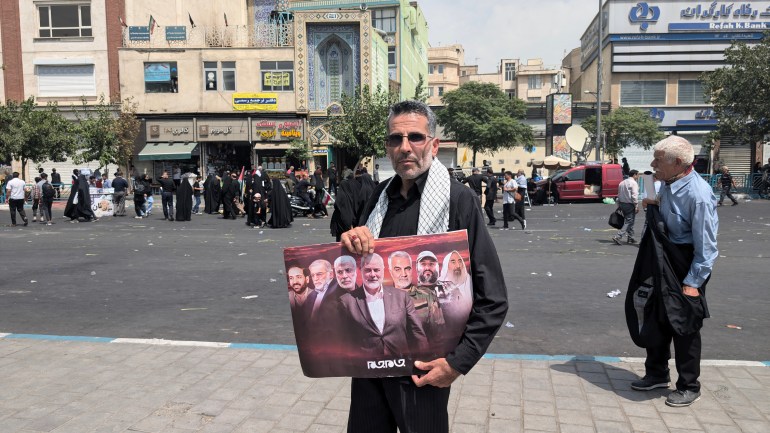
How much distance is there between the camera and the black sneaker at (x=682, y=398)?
4182mm

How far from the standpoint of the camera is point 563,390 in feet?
14.7

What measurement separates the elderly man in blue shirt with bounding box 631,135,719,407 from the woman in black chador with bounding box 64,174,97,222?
19802 millimetres

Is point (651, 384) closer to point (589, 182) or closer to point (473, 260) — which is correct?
point (473, 260)

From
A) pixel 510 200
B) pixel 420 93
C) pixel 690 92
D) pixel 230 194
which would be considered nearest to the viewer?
pixel 510 200

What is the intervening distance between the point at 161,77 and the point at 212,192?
17.4m

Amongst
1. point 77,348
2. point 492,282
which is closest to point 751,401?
point 492,282

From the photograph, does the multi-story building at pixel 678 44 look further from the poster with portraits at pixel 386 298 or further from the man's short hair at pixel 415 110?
the poster with portraits at pixel 386 298

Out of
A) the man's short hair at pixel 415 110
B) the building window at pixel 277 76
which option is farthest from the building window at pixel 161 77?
the man's short hair at pixel 415 110

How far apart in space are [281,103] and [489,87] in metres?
17.3

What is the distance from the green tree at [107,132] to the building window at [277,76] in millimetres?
8239

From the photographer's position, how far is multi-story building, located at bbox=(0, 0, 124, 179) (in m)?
36.9

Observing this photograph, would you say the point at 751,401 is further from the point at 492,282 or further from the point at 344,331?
the point at 344,331

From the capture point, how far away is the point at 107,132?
33.2m

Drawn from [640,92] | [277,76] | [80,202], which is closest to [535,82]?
[640,92]
